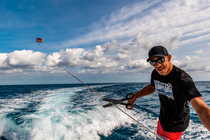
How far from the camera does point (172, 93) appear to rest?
1739 mm

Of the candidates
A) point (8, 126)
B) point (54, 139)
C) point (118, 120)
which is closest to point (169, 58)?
point (54, 139)

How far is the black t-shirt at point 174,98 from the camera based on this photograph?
150 centimetres

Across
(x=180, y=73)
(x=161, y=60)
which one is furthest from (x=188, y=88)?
(x=161, y=60)

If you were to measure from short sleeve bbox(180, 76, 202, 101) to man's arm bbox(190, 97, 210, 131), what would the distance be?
5 cm

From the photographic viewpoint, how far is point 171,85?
1712 mm

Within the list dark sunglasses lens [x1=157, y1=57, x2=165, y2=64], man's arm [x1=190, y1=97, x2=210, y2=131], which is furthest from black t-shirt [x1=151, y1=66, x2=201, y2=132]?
dark sunglasses lens [x1=157, y1=57, x2=165, y2=64]

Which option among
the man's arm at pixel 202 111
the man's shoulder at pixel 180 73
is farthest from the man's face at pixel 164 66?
the man's arm at pixel 202 111

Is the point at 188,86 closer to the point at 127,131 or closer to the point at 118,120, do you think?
the point at 127,131

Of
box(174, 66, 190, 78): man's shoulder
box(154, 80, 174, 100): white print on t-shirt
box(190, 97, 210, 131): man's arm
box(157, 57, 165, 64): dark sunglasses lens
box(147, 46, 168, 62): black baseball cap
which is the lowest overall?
box(190, 97, 210, 131): man's arm

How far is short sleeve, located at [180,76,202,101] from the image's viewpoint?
134 cm

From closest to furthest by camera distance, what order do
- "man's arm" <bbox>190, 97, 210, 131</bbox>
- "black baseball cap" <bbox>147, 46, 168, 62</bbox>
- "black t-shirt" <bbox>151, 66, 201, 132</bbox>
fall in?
1. "man's arm" <bbox>190, 97, 210, 131</bbox>
2. "black t-shirt" <bbox>151, 66, 201, 132</bbox>
3. "black baseball cap" <bbox>147, 46, 168, 62</bbox>

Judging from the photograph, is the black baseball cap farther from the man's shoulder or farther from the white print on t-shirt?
the white print on t-shirt

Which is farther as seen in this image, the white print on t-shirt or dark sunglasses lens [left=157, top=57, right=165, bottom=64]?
the white print on t-shirt

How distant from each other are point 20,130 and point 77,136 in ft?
9.01
